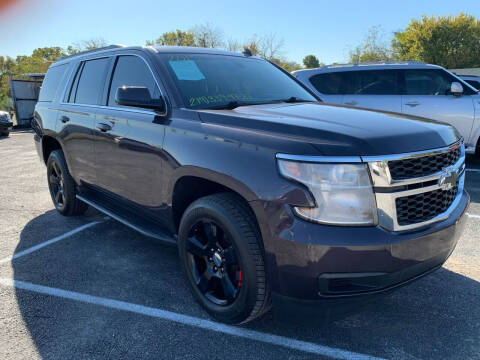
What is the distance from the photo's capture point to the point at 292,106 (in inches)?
121

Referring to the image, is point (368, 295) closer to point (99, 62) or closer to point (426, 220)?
point (426, 220)

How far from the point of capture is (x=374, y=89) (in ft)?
25.7

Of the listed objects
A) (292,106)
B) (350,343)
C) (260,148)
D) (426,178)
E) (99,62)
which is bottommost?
(350,343)

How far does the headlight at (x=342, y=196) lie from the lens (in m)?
1.99

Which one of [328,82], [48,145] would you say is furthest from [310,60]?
[48,145]

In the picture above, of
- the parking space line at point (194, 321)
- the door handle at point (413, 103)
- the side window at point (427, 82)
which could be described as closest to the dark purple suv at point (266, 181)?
the parking space line at point (194, 321)

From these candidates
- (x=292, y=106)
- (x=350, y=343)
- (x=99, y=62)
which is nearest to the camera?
(x=350, y=343)

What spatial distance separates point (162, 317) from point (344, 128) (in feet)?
5.78

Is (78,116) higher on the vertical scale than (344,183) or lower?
higher

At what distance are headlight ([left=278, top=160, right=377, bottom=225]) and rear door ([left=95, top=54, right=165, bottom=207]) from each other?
1.33 meters

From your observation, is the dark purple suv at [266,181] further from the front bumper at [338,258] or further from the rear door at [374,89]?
the rear door at [374,89]

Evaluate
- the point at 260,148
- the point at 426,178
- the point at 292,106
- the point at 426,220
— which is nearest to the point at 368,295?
the point at 426,220

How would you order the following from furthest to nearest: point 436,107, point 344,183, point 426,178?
point 436,107
point 426,178
point 344,183

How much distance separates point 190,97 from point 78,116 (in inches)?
71.4
